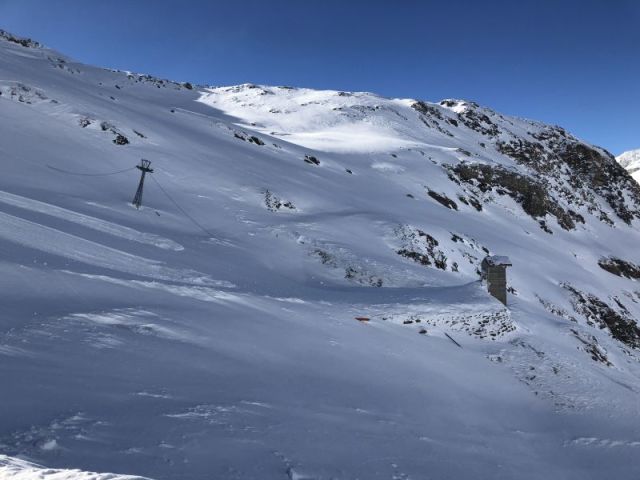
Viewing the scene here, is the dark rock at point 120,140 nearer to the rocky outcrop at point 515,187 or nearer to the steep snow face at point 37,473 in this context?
the steep snow face at point 37,473

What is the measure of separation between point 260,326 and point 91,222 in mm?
6931

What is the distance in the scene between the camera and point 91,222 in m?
12.6

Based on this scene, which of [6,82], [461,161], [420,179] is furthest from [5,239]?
[461,161]

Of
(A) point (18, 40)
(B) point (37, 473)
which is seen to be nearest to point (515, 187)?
(B) point (37, 473)

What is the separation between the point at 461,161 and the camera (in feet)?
157

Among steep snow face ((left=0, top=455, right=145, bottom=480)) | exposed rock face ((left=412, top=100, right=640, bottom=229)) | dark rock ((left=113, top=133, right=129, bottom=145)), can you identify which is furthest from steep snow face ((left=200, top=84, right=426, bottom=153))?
steep snow face ((left=0, top=455, right=145, bottom=480))

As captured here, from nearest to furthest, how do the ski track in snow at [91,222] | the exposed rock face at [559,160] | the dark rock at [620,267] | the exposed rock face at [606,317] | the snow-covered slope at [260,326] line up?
1. the snow-covered slope at [260,326]
2. the ski track in snow at [91,222]
3. the exposed rock face at [606,317]
4. the dark rock at [620,267]
5. the exposed rock face at [559,160]

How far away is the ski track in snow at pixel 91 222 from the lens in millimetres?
11781

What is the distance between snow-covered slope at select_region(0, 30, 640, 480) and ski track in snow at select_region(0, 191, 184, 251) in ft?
0.31

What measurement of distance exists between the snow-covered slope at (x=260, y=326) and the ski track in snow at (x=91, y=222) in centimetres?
9

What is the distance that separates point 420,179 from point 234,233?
25.1 meters

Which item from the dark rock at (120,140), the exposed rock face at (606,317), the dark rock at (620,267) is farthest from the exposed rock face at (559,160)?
the dark rock at (120,140)

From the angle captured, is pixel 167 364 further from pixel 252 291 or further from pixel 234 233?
pixel 234 233

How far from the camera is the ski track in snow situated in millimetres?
11781
